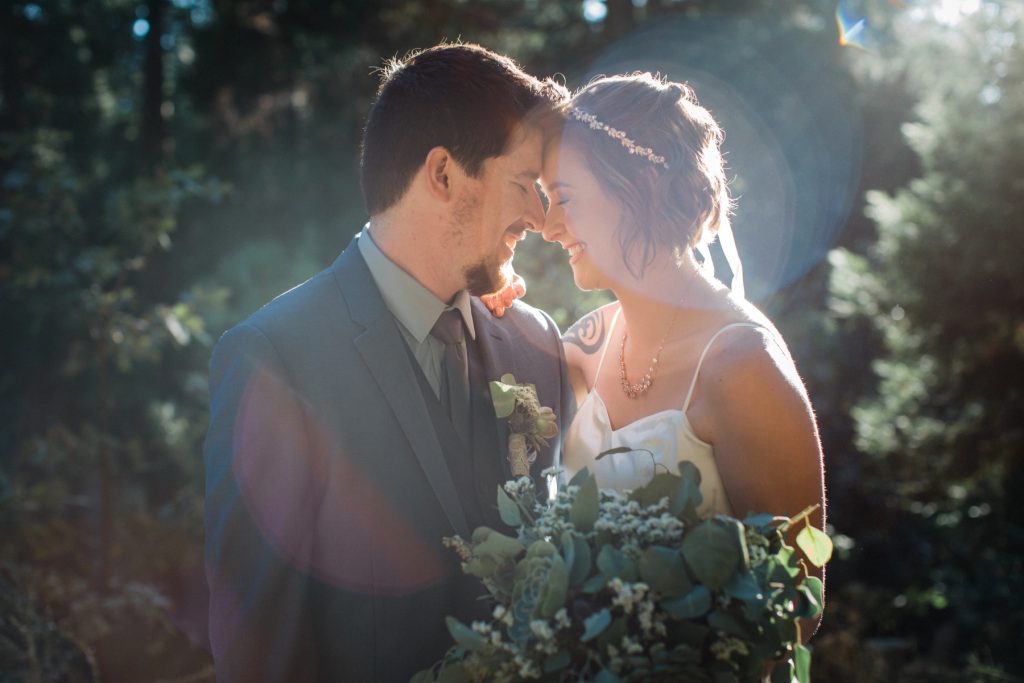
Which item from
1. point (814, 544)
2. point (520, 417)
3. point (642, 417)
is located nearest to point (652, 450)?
point (642, 417)

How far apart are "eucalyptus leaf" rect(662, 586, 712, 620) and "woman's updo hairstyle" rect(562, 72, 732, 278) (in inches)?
49.9

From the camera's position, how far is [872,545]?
8906 mm

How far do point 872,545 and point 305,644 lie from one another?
25.9 feet

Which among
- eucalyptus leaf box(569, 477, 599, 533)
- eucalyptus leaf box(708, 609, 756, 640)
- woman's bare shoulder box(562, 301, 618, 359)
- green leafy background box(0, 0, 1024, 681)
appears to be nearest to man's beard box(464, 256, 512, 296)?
woman's bare shoulder box(562, 301, 618, 359)

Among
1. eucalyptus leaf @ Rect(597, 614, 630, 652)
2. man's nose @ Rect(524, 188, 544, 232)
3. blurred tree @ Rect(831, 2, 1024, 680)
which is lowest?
blurred tree @ Rect(831, 2, 1024, 680)

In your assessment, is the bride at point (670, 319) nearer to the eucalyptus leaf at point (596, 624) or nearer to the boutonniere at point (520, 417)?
the boutonniere at point (520, 417)

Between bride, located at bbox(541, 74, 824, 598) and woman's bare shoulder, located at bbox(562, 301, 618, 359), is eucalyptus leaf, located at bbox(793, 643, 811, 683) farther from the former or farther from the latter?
woman's bare shoulder, located at bbox(562, 301, 618, 359)

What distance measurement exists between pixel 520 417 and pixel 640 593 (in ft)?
2.53

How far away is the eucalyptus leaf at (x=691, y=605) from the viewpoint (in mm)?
1765

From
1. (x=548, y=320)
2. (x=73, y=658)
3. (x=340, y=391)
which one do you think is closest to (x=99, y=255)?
(x=73, y=658)

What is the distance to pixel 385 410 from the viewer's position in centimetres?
233

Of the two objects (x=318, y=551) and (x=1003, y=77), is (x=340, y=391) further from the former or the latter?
(x=1003, y=77)

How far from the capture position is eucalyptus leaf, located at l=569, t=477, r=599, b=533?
1.98m

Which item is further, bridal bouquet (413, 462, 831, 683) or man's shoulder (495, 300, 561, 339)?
man's shoulder (495, 300, 561, 339)
